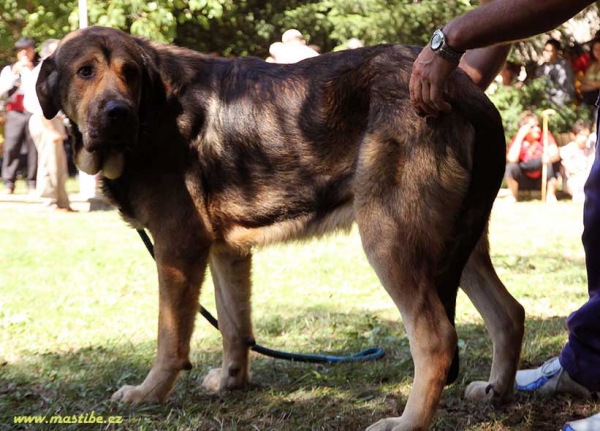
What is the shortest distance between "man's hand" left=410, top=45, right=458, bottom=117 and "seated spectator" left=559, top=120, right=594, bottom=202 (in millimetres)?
14958

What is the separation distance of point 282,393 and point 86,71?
1.87m

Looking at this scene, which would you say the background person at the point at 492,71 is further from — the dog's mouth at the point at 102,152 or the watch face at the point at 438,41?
the dog's mouth at the point at 102,152

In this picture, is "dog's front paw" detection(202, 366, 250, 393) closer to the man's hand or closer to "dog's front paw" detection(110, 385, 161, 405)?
"dog's front paw" detection(110, 385, 161, 405)

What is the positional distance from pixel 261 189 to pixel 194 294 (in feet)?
2.02

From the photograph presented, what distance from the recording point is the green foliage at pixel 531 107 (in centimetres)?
1975

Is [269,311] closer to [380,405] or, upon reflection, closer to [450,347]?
[380,405]

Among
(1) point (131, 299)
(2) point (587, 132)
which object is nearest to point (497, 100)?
(2) point (587, 132)

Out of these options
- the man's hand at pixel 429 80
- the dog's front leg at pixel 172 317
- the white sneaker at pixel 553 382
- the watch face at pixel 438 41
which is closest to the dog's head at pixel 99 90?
the dog's front leg at pixel 172 317

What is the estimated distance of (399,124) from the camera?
12.5ft

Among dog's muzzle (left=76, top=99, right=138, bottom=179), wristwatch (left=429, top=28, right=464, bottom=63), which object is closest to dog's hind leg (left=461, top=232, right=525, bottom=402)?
wristwatch (left=429, top=28, right=464, bottom=63)

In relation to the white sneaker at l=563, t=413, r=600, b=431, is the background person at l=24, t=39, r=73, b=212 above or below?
below

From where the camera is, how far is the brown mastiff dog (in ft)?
12.4

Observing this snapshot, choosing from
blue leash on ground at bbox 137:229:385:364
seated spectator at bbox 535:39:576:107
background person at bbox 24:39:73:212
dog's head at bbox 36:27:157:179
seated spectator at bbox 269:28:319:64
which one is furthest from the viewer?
seated spectator at bbox 535:39:576:107

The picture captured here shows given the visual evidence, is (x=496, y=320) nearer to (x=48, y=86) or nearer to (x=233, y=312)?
(x=233, y=312)
